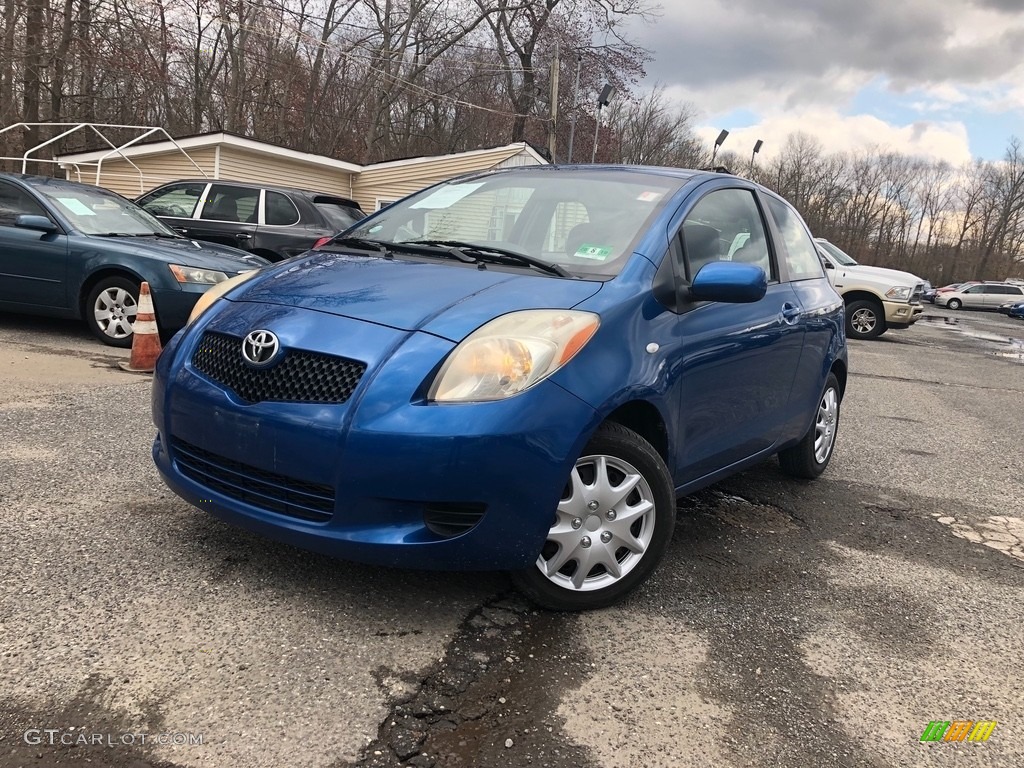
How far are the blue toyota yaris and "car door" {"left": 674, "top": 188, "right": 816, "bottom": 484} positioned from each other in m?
0.02

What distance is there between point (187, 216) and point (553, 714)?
31.7 ft

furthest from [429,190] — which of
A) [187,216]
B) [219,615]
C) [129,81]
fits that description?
[129,81]

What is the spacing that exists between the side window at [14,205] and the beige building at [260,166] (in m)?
8.97

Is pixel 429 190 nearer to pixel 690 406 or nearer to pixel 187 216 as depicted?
pixel 690 406

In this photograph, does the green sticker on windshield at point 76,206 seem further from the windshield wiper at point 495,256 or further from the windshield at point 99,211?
the windshield wiper at point 495,256

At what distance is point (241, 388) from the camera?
2.47 m

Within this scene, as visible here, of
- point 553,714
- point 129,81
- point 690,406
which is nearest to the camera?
point 553,714

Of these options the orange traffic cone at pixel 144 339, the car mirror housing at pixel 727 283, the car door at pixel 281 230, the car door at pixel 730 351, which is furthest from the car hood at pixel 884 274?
the car mirror housing at pixel 727 283

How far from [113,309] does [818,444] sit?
5839 millimetres

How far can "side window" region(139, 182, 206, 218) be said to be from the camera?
10148 mm

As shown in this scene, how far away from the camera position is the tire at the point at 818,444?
4406 millimetres

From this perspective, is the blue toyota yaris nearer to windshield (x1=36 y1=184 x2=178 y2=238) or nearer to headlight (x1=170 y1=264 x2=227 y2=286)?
headlight (x1=170 y1=264 x2=227 y2=286)

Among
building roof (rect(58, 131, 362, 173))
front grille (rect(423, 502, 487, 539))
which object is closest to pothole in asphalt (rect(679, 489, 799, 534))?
front grille (rect(423, 502, 487, 539))

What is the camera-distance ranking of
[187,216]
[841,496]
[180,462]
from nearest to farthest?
[180,462] → [841,496] → [187,216]
